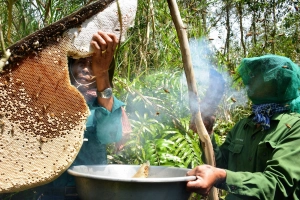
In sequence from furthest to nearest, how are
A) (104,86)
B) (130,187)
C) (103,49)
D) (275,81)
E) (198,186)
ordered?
(275,81), (104,86), (103,49), (198,186), (130,187)

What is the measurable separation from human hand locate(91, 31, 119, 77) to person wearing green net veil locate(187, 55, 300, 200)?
0.63 meters

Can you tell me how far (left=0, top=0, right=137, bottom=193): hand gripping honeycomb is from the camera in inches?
56.0

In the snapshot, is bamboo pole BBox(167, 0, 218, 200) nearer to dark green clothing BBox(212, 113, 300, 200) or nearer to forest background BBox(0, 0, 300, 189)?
dark green clothing BBox(212, 113, 300, 200)

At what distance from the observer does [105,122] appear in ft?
6.04

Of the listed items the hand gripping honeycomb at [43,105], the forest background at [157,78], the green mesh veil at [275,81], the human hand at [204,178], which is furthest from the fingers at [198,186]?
the forest background at [157,78]

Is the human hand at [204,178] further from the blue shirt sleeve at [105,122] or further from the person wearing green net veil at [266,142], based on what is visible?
the blue shirt sleeve at [105,122]

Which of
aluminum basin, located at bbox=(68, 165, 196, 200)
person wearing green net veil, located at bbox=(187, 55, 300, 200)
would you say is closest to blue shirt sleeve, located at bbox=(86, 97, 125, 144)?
aluminum basin, located at bbox=(68, 165, 196, 200)

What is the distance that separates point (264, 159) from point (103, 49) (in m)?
1.08

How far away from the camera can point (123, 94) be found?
3.41 metres

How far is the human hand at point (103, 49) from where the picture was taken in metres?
1.57

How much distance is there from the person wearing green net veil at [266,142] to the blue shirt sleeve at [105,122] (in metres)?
0.52

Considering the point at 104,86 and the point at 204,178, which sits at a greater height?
the point at 104,86

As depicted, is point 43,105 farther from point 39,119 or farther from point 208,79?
point 208,79

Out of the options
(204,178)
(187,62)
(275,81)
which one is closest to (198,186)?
(204,178)
